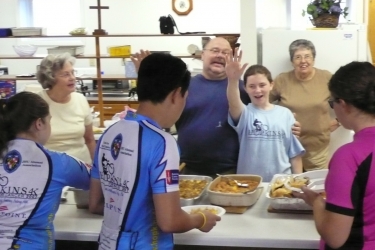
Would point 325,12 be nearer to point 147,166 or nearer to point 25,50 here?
point 147,166

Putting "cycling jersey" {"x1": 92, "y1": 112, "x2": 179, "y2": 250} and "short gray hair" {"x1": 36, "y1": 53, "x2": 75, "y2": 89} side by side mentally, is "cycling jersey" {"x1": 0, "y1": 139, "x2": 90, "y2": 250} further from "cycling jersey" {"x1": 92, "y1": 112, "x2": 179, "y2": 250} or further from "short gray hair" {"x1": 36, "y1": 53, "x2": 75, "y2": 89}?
"short gray hair" {"x1": 36, "y1": 53, "x2": 75, "y2": 89}

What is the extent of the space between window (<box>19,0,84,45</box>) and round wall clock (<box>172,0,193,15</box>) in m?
1.41

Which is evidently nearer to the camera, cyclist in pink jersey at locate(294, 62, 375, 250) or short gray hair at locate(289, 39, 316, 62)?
cyclist in pink jersey at locate(294, 62, 375, 250)

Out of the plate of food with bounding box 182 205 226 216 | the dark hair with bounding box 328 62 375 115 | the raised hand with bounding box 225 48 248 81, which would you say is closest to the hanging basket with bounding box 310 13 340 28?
the raised hand with bounding box 225 48 248 81

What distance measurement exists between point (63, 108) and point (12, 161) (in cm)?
130

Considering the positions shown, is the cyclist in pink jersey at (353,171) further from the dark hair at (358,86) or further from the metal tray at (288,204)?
the metal tray at (288,204)

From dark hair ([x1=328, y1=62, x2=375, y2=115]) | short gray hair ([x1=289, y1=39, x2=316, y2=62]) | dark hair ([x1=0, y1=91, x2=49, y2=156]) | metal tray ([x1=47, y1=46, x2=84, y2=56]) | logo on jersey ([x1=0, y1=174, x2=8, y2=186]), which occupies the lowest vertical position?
logo on jersey ([x1=0, y1=174, x2=8, y2=186])

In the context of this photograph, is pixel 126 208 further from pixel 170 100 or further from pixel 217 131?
pixel 217 131

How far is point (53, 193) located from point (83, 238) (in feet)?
0.73

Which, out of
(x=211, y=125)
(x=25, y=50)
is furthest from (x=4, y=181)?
(x=25, y=50)

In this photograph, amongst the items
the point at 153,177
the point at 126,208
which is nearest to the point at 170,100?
the point at 153,177

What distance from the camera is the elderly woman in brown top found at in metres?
3.19

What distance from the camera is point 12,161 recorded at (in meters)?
1.73

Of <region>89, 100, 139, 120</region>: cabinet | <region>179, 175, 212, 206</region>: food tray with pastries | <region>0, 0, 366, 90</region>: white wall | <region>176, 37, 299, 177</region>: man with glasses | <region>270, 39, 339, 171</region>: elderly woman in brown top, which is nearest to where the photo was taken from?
<region>179, 175, 212, 206</region>: food tray with pastries
